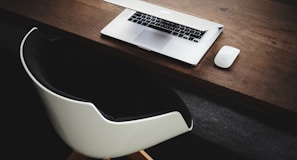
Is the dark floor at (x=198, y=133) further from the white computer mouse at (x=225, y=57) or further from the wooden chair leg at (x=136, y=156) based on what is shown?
the white computer mouse at (x=225, y=57)

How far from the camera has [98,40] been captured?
1.37m

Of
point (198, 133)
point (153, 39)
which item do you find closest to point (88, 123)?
point (153, 39)

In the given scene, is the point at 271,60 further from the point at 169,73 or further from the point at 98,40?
the point at 98,40

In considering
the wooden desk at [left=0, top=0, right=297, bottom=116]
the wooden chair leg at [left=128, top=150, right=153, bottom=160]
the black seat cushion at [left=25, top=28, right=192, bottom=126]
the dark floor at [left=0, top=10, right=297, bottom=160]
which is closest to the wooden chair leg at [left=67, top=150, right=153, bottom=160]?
the wooden chair leg at [left=128, top=150, right=153, bottom=160]

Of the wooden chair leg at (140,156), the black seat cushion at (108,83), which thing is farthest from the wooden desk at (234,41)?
the wooden chair leg at (140,156)

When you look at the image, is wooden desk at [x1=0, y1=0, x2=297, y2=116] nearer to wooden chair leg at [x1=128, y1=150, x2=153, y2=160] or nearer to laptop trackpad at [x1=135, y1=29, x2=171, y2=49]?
laptop trackpad at [x1=135, y1=29, x2=171, y2=49]

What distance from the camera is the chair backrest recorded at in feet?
3.44

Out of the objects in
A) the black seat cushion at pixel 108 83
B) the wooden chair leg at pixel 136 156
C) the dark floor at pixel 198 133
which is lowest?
the dark floor at pixel 198 133

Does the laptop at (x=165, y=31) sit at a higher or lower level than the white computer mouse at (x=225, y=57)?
higher

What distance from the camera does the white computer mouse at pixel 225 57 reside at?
1.26 metres

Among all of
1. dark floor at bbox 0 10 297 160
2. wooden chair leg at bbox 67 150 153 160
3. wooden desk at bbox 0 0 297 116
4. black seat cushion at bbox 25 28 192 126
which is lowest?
dark floor at bbox 0 10 297 160

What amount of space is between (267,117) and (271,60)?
2.72 ft

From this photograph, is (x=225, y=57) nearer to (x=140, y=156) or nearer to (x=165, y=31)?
(x=165, y=31)

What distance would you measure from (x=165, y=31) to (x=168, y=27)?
0.08ft
